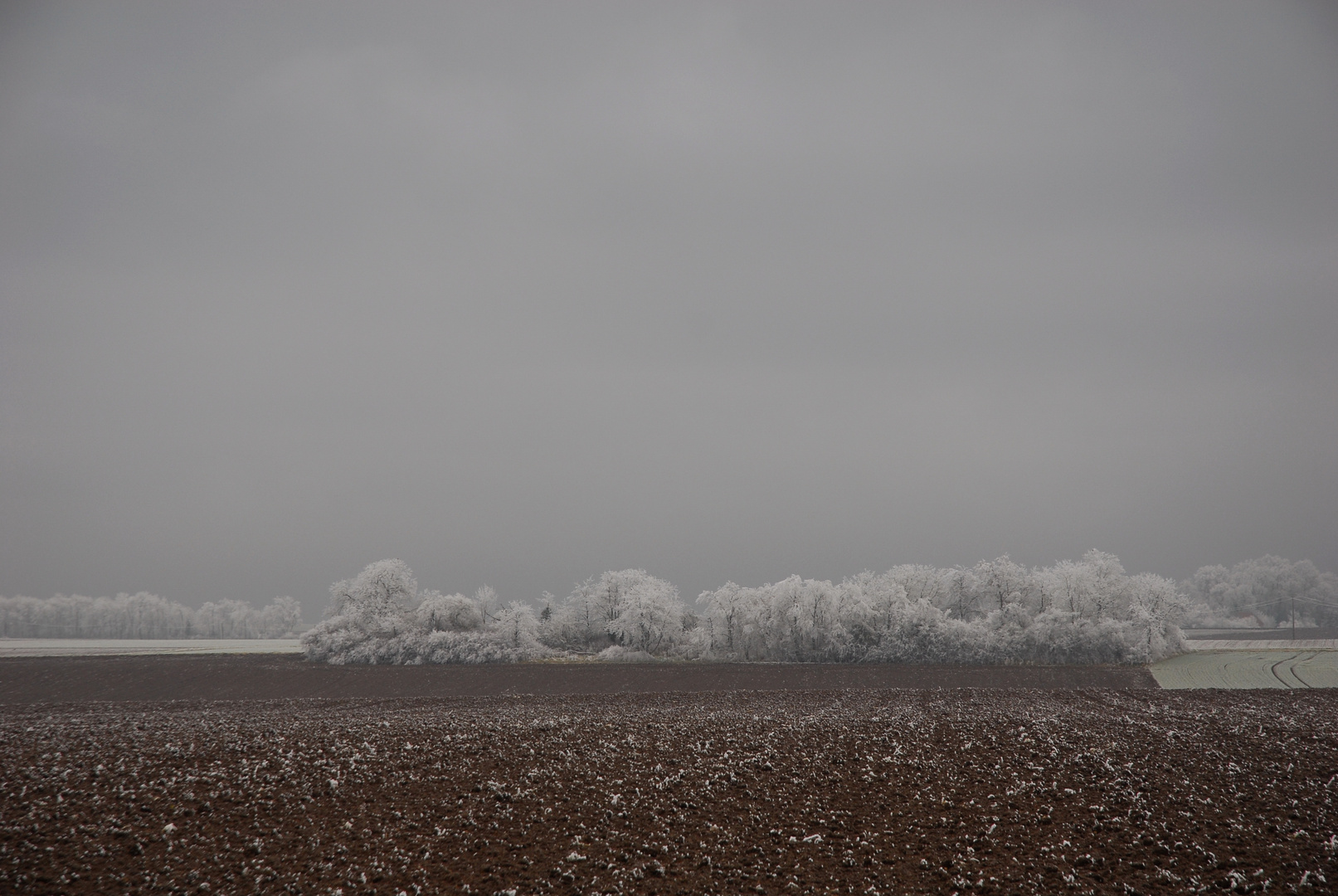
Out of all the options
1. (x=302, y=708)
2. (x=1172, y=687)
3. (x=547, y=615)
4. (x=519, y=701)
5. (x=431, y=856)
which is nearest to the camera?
(x=431, y=856)

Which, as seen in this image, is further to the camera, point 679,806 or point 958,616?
point 958,616

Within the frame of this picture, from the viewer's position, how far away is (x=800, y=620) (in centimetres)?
6925

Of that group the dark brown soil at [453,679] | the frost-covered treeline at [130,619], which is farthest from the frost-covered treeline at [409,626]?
the frost-covered treeline at [130,619]

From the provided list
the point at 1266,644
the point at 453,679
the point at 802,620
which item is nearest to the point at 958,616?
the point at 802,620

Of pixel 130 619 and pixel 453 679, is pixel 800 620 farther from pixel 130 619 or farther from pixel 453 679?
pixel 130 619

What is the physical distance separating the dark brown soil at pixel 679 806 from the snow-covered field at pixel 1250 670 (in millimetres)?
21035

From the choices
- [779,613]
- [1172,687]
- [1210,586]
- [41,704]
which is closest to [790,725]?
[1172,687]

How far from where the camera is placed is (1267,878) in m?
16.2

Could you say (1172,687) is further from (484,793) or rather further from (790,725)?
(484,793)

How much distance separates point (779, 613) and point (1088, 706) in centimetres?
3712

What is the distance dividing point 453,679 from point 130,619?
12203 cm

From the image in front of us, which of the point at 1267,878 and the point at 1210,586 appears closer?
the point at 1267,878

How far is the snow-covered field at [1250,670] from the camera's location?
4838 centimetres

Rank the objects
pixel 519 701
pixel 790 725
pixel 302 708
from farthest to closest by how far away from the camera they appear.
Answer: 1. pixel 519 701
2. pixel 302 708
3. pixel 790 725
